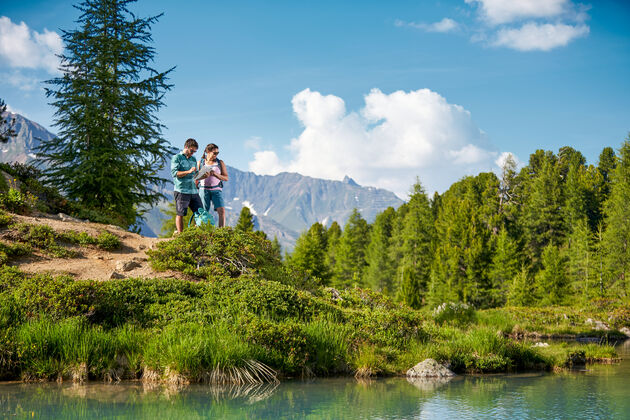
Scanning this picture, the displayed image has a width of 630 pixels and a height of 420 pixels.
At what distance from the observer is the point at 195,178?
13.3 metres

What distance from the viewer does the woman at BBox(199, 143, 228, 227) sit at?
13266 millimetres

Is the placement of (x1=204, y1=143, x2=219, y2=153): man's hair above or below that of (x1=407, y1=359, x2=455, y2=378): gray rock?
above

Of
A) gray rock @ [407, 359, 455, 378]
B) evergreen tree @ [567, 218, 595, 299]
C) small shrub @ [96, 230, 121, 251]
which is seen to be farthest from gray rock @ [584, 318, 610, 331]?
small shrub @ [96, 230, 121, 251]

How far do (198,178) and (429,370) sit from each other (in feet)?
24.4

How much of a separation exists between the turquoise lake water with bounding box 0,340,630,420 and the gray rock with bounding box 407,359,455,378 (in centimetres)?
59

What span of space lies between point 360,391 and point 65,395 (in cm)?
421

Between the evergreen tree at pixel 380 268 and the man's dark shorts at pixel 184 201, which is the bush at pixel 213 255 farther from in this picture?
the evergreen tree at pixel 380 268

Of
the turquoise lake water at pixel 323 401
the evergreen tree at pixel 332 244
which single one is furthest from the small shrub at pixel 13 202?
the evergreen tree at pixel 332 244

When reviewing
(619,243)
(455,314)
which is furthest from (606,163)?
(455,314)

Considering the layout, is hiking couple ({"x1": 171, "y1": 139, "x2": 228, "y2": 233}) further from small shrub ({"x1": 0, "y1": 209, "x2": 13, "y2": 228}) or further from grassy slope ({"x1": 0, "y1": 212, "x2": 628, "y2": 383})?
small shrub ({"x1": 0, "y1": 209, "x2": 13, "y2": 228})

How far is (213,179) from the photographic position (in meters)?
13.5

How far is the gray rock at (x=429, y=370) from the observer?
9477 millimetres

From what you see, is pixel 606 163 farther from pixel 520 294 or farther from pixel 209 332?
pixel 209 332

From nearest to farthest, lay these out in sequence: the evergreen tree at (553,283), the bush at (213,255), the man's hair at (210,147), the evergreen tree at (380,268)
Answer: the bush at (213,255)
the man's hair at (210,147)
the evergreen tree at (553,283)
the evergreen tree at (380,268)
